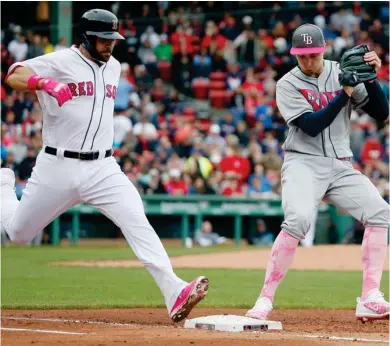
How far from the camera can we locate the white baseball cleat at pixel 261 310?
23.9ft

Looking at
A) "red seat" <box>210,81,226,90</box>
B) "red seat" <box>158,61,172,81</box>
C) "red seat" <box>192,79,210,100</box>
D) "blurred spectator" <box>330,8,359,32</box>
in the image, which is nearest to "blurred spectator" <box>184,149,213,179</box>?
"red seat" <box>192,79,210,100</box>

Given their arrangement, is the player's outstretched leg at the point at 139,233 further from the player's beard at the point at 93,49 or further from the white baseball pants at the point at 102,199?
the player's beard at the point at 93,49

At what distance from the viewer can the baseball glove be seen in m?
7.18

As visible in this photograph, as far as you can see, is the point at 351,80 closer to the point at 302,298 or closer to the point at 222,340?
the point at 222,340

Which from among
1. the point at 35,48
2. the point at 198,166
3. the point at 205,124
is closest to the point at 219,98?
the point at 205,124

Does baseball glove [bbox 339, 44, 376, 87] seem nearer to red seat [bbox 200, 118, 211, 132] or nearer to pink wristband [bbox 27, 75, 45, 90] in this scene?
pink wristband [bbox 27, 75, 45, 90]

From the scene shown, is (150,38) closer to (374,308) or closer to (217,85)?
(217,85)

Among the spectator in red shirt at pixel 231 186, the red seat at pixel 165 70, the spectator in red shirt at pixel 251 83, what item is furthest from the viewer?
the red seat at pixel 165 70

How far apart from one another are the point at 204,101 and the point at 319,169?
15065 mm

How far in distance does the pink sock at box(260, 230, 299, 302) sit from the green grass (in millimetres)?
1397

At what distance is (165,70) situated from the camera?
2292 cm

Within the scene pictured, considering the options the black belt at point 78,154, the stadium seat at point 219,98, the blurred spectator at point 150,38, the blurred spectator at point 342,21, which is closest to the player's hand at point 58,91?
the black belt at point 78,154

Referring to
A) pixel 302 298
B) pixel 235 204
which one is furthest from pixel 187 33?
pixel 302 298

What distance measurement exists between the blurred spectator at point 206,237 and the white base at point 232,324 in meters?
11.3
